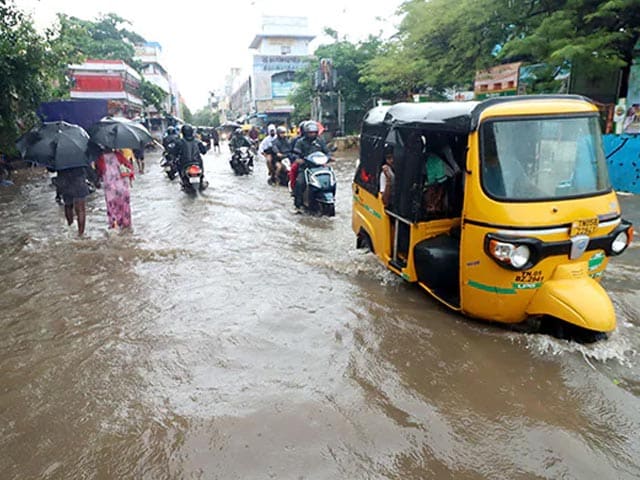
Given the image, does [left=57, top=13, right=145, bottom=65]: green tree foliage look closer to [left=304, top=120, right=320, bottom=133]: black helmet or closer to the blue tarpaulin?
[left=304, top=120, right=320, bottom=133]: black helmet

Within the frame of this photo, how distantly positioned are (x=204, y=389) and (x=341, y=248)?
3.95 m

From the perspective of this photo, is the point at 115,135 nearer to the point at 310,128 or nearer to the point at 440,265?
the point at 310,128

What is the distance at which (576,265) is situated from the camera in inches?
146

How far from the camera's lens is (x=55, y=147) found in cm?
705

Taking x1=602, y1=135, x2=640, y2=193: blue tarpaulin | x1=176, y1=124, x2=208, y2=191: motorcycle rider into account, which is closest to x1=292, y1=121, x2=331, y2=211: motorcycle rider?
x1=176, y1=124, x2=208, y2=191: motorcycle rider

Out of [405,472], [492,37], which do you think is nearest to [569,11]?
[492,37]

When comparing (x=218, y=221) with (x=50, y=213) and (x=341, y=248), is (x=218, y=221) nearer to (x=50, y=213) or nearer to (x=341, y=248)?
(x=341, y=248)

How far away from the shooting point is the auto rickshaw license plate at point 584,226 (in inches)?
143

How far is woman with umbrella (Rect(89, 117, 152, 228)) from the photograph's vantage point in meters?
7.23

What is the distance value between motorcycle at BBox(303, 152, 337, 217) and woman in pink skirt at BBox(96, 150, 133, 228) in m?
3.04

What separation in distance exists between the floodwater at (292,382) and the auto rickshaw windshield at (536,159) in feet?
3.99

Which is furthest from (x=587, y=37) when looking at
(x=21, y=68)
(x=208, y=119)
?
(x=208, y=119)

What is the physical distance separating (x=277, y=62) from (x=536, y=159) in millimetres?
56119

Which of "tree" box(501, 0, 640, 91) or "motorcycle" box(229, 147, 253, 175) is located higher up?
"tree" box(501, 0, 640, 91)
